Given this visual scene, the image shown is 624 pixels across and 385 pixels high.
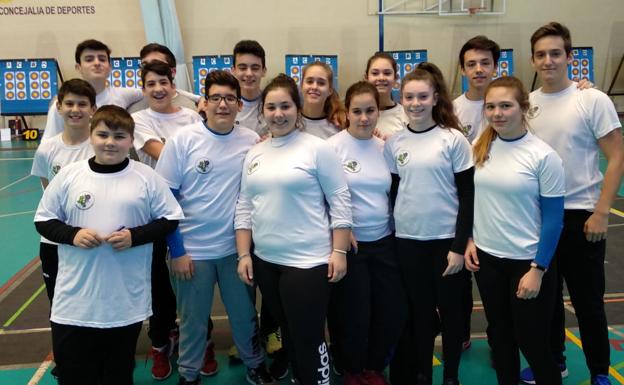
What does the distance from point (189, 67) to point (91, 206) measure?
9.78 meters

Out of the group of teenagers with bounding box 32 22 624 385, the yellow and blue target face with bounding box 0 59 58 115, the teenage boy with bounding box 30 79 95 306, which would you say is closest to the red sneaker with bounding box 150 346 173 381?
the group of teenagers with bounding box 32 22 624 385

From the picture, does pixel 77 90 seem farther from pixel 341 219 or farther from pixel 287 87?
pixel 341 219

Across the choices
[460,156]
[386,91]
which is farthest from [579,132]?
[386,91]

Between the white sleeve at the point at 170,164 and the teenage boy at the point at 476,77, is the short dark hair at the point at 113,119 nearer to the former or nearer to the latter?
the white sleeve at the point at 170,164

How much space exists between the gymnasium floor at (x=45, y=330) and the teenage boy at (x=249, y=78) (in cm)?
139

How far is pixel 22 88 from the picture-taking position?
34.2ft

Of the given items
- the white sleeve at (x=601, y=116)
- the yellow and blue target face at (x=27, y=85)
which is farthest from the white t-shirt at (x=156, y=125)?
the yellow and blue target face at (x=27, y=85)

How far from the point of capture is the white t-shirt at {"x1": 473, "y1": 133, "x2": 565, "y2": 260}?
6.25ft

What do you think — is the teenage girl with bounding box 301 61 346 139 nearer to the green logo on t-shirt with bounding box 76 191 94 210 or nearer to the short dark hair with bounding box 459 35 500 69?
the short dark hair with bounding box 459 35 500 69

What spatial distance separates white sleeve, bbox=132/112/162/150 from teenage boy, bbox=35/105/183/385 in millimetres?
411

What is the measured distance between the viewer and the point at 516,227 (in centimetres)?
196

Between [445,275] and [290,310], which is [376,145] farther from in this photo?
[290,310]

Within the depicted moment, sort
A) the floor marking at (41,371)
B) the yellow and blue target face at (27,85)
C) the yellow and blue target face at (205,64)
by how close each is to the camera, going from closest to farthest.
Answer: the floor marking at (41,371) → the yellow and blue target face at (27,85) → the yellow and blue target face at (205,64)

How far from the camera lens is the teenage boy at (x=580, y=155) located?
85.8 inches
